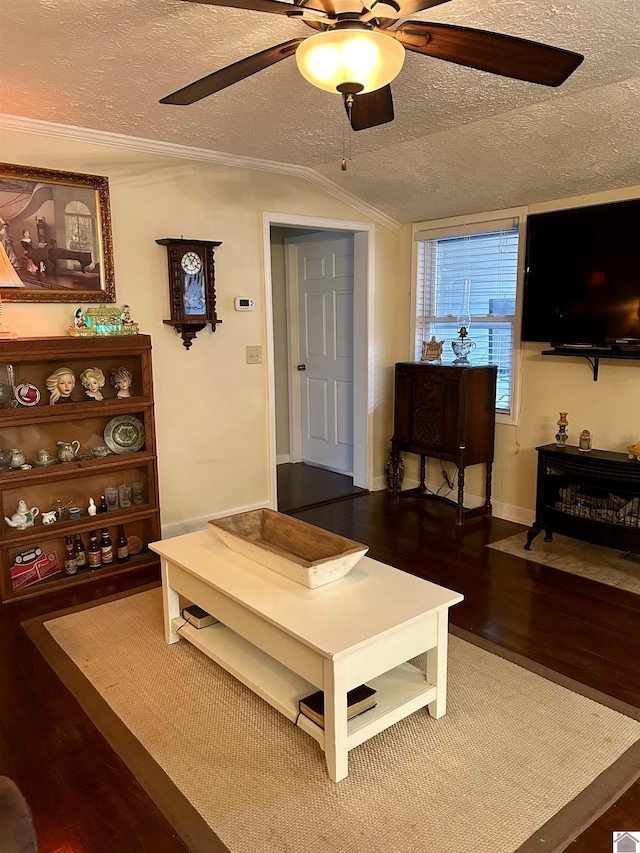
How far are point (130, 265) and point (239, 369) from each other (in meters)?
0.97

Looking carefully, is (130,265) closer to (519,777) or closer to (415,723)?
(415,723)

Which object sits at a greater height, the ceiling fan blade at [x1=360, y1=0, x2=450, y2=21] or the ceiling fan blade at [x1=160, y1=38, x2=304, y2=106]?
the ceiling fan blade at [x1=360, y1=0, x2=450, y2=21]

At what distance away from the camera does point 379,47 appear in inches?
60.7

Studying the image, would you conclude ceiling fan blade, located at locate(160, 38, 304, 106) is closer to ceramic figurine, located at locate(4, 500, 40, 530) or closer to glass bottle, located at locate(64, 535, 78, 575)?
ceramic figurine, located at locate(4, 500, 40, 530)

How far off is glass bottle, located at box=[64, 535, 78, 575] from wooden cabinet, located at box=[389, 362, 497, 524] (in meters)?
2.42

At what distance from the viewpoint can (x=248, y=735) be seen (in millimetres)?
2141

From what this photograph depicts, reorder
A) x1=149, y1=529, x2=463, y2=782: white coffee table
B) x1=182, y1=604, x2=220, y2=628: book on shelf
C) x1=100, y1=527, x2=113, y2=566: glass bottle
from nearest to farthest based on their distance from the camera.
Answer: x1=149, y1=529, x2=463, y2=782: white coffee table → x1=182, y1=604, x2=220, y2=628: book on shelf → x1=100, y1=527, x2=113, y2=566: glass bottle

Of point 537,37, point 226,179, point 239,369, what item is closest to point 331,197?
point 226,179

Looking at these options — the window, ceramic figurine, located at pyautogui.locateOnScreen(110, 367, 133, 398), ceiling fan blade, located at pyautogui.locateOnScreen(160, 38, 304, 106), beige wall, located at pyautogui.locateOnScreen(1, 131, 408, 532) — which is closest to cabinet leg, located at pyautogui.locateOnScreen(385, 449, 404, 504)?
the window

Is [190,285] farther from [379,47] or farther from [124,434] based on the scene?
[379,47]

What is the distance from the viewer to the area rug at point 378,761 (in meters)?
1.73

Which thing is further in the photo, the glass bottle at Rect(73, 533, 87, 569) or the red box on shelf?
the glass bottle at Rect(73, 533, 87, 569)

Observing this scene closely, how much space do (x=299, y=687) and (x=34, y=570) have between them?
72.7 inches

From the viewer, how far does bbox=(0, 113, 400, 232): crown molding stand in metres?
3.11
